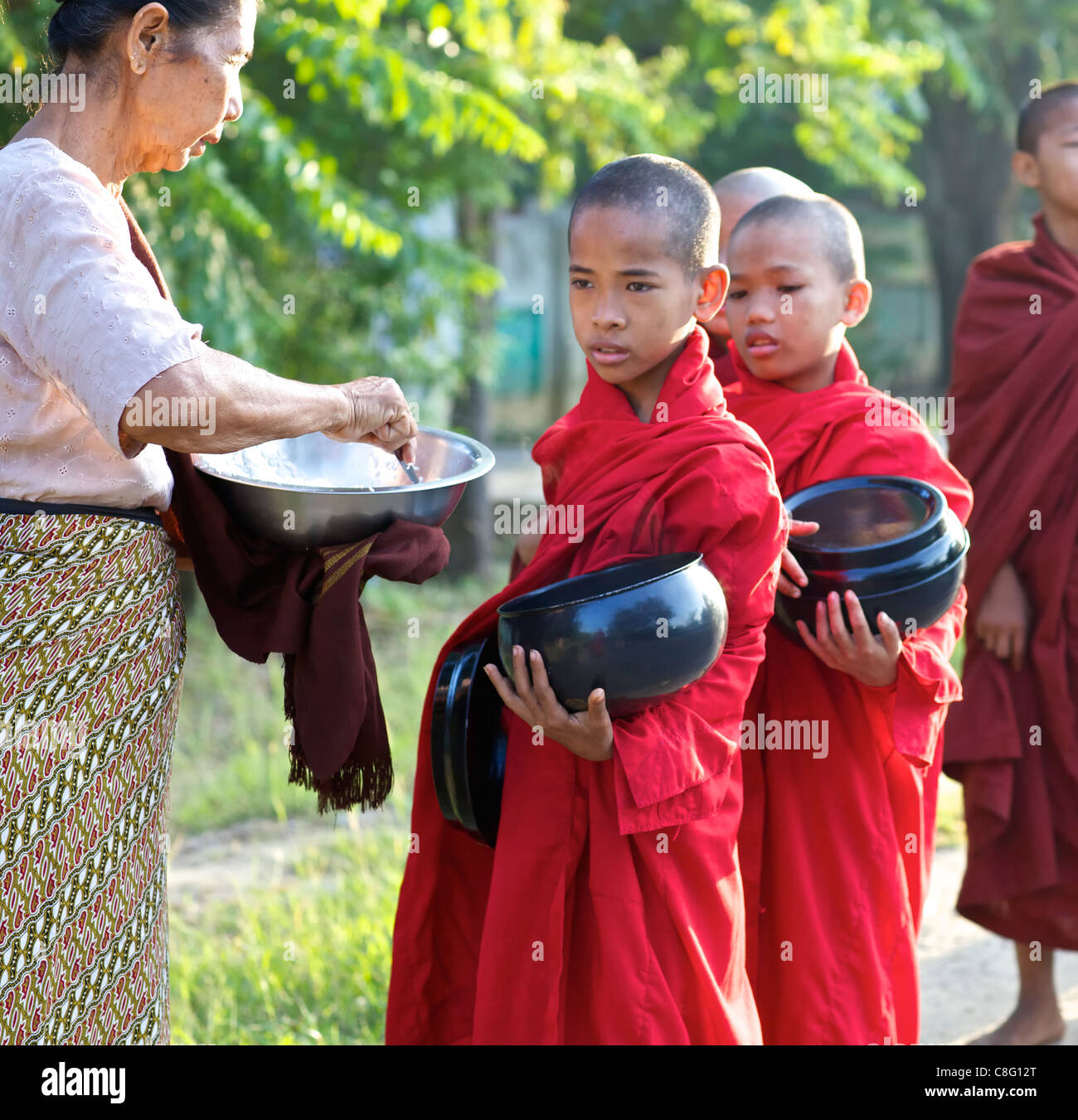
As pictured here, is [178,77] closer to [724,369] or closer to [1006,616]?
[724,369]

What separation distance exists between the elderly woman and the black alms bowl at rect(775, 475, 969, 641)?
30.9 inches

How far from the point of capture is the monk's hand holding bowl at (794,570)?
93.7 inches

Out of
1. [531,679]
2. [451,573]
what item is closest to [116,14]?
[531,679]

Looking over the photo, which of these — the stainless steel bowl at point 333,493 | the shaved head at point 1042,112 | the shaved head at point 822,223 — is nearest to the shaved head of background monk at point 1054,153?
the shaved head at point 1042,112

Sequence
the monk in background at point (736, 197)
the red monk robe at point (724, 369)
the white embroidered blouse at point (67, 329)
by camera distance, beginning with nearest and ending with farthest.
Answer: the white embroidered blouse at point (67, 329)
the red monk robe at point (724, 369)
the monk in background at point (736, 197)

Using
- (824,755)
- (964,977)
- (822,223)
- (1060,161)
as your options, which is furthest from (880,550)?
(964,977)

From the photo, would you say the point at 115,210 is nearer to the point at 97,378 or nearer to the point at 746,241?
the point at 97,378

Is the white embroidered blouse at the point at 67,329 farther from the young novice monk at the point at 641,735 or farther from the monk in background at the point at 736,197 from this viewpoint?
the monk in background at the point at 736,197

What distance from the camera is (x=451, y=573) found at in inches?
380

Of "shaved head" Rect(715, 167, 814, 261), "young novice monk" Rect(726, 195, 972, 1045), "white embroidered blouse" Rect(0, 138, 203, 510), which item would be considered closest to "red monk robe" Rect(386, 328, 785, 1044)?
"young novice monk" Rect(726, 195, 972, 1045)

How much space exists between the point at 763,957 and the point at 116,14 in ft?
6.76

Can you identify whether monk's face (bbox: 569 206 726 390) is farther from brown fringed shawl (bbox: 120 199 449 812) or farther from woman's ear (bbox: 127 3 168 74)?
woman's ear (bbox: 127 3 168 74)

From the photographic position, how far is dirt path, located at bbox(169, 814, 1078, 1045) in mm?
3650

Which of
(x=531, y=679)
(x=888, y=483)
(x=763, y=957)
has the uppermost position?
(x=888, y=483)
